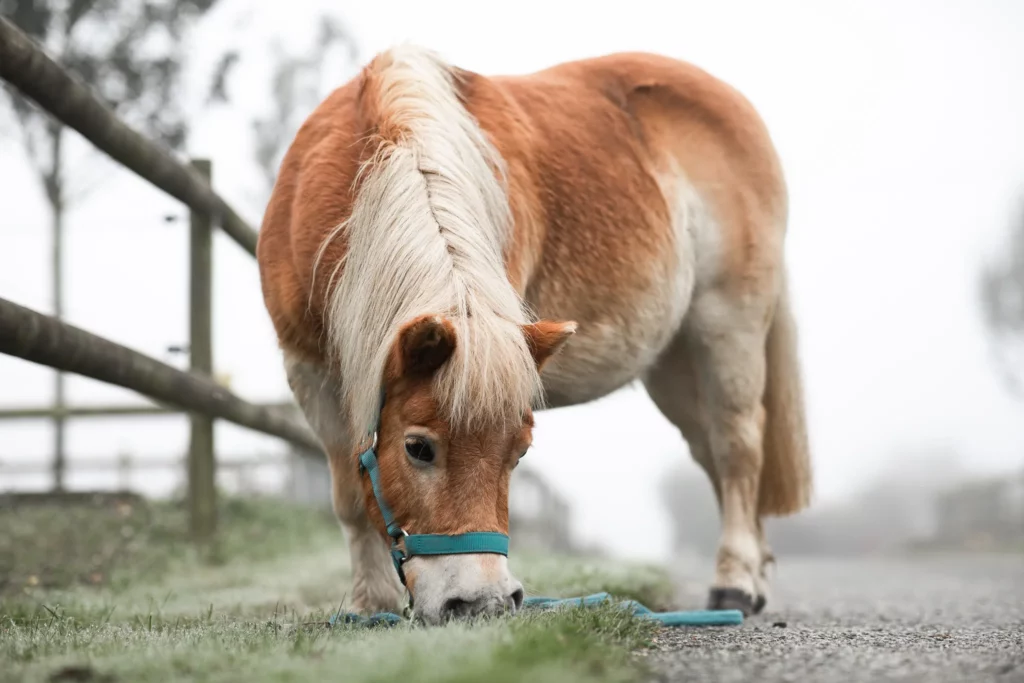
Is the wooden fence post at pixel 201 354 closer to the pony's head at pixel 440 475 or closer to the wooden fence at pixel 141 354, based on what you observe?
the wooden fence at pixel 141 354

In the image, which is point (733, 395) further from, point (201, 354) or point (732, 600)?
point (201, 354)

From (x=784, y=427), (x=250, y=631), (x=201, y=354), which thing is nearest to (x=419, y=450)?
(x=250, y=631)

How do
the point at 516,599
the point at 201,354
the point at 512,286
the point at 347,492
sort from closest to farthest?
the point at 516,599
the point at 512,286
the point at 347,492
the point at 201,354

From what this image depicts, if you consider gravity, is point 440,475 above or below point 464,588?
above

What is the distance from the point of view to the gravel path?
1.94 metres

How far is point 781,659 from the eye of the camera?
213cm

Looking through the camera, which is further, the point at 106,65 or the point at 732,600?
the point at 106,65

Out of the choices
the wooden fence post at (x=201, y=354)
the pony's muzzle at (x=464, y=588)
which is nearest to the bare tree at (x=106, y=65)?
the wooden fence post at (x=201, y=354)

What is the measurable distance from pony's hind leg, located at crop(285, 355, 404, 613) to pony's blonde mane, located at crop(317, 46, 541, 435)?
0.19 m

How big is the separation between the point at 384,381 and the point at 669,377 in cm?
234

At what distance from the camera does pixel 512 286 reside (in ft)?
9.60

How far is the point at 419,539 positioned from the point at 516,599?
0.27 m

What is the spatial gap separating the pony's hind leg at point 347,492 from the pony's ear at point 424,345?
2.52 ft

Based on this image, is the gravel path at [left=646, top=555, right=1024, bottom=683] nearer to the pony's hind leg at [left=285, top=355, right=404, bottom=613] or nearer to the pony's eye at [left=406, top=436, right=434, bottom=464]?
the pony's eye at [left=406, top=436, right=434, bottom=464]
